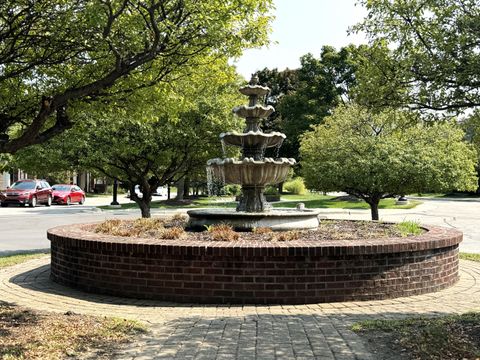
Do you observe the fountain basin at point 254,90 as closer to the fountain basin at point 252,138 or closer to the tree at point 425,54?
the fountain basin at point 252,138

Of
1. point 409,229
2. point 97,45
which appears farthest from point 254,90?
point 97,45

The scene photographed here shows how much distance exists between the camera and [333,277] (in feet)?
25.0

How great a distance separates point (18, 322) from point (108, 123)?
33.1 feet

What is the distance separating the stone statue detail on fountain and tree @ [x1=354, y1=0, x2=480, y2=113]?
419 centimetres

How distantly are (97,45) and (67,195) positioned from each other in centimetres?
3273

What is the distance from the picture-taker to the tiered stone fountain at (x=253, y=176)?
1014 cm

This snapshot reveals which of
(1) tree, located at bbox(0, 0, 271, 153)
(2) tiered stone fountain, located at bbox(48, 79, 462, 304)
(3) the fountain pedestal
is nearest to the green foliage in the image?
(2) tiered stone fountain, located at bbox(48, 79, 462, 304)

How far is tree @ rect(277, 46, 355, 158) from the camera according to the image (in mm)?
55406

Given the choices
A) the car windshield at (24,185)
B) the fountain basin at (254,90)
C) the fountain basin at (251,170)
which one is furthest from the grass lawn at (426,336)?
the car windshield at (24,185)

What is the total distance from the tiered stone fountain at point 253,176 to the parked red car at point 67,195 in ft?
92.9

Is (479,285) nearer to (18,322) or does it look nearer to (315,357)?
(315,357)

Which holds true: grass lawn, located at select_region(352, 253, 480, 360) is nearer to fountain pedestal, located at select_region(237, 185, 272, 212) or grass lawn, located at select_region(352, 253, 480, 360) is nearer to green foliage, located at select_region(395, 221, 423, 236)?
green foliage, located at select_region(395, 221, 423, 236)

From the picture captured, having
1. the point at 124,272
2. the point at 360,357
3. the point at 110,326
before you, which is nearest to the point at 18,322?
the point at 110,326

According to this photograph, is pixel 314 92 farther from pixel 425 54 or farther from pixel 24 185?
pixel 425 54
